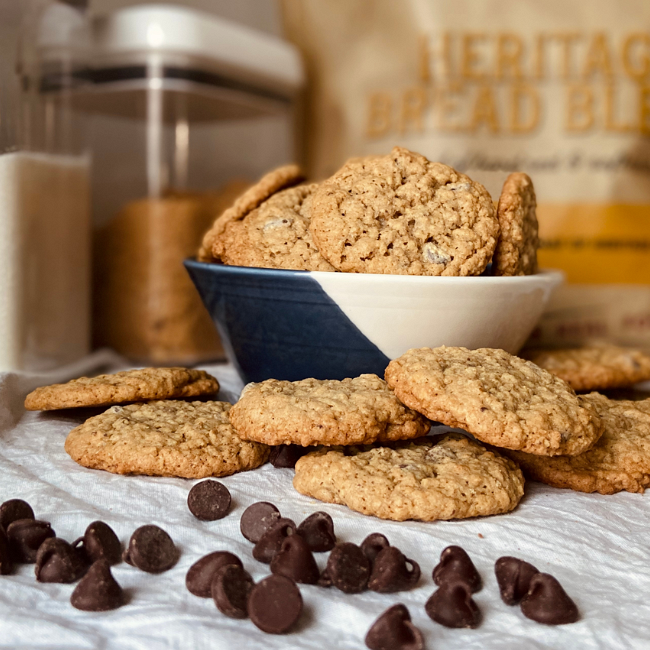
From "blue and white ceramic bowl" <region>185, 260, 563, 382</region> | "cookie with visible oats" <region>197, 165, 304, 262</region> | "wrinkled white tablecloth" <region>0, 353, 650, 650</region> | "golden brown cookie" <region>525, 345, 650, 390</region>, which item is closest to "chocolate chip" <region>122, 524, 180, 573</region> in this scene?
"wrinkled white tablecloth" <region>0, 353, 650, 650</region>

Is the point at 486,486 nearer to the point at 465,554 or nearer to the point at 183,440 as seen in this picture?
the point at 465,554

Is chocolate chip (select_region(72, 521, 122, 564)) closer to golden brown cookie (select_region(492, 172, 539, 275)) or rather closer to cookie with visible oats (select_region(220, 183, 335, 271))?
cookie with visible oats (select_region(220, 183, 335, 271))

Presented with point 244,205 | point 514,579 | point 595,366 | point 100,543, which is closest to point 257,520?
point 100,543

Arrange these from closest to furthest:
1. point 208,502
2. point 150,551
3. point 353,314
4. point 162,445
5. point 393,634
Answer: point 393,634 → point 150,551 → point 208,502 → point 162,445 → point 353,314

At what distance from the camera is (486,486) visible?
2.77ft

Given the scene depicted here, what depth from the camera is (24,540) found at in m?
0.71

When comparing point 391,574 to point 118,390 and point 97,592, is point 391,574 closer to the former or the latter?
point 97,592

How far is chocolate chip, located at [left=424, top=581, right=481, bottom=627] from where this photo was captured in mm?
627

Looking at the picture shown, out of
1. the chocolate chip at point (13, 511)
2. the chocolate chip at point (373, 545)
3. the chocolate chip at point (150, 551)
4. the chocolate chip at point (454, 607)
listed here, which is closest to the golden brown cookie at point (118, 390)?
the chocolate chip at point (13, 511)

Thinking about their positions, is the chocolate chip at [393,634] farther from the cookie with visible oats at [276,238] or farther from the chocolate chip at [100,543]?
the cookie with visible oats at [276,238]

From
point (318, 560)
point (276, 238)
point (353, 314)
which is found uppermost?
point (276, 238)

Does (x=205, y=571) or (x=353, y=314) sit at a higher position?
(x=353, y=314)

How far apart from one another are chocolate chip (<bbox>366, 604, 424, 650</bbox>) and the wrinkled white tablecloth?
2 centimetres

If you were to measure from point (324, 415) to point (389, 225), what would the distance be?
323 mm
